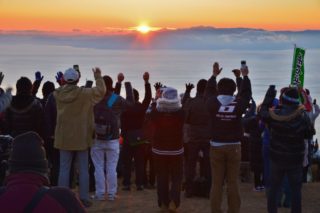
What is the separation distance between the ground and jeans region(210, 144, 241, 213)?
89 cm

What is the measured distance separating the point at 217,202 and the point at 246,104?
1.23m

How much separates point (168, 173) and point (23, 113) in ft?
6.77

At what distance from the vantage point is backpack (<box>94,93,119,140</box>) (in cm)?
837

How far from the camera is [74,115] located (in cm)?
779

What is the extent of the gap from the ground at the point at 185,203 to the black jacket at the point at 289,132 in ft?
5.18

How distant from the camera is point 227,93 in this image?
23.6 feet

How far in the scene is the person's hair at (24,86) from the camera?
311 inches

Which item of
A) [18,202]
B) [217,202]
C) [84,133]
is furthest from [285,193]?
[18,202]

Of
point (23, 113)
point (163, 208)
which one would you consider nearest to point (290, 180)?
point (163, 208)

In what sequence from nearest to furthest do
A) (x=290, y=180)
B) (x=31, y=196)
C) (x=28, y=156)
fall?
(x=31, y=196) < (x=28, y=156) < (x=290, y=180)

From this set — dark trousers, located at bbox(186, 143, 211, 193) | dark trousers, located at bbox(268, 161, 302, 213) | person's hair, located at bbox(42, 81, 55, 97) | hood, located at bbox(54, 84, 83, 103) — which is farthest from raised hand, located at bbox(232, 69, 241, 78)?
person's hair, located at bbox(42, 81, 55, 97)

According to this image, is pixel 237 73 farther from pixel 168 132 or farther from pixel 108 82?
pixel 108 82

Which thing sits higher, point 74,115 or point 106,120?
point 74,115

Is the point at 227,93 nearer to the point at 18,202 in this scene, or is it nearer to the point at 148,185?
the point at 148,185
